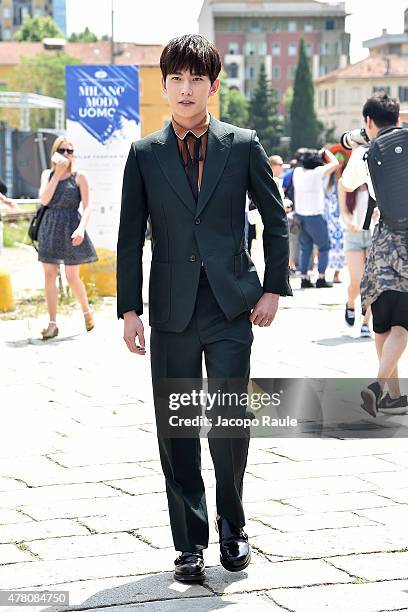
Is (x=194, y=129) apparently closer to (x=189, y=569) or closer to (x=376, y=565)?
(x=189, y=569)

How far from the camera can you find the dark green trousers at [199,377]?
4.30 metres

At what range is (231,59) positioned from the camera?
163 metres

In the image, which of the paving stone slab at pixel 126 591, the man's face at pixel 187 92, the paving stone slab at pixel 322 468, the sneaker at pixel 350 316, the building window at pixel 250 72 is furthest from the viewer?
the building window at pixel 250 72

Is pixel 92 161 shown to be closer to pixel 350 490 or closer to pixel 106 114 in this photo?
pixel 106 114

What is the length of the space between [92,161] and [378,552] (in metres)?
10.4

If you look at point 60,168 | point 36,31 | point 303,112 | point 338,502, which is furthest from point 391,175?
point 303,112

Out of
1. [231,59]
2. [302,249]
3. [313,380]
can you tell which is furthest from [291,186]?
[231,59]

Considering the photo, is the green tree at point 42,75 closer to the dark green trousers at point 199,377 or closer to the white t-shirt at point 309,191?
the white t-shirt at point 309,191

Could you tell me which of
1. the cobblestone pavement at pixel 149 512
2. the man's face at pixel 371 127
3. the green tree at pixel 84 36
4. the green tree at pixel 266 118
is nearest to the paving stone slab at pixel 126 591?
the cobblestone pavement at pixel 149 512

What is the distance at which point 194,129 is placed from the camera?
14.2 ft

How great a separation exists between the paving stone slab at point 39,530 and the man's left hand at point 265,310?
3.85 ft

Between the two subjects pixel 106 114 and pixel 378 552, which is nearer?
pixel 378 552

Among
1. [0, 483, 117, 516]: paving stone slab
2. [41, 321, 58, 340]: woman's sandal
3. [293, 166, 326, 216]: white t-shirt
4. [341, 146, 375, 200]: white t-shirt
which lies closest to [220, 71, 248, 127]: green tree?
[293, 166, 326, 216]: white t-shirt

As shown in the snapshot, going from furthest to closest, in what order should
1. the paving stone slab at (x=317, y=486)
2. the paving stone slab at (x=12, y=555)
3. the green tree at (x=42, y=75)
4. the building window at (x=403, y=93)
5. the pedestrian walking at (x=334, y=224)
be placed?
the building window at (x=403, y=93), the green tree at (x=42, y=75), the pedestrian walking at (x=334, y=224), the paving stone slab at (x=317, y=486), the paving stone slab at (x=12, y=555)
